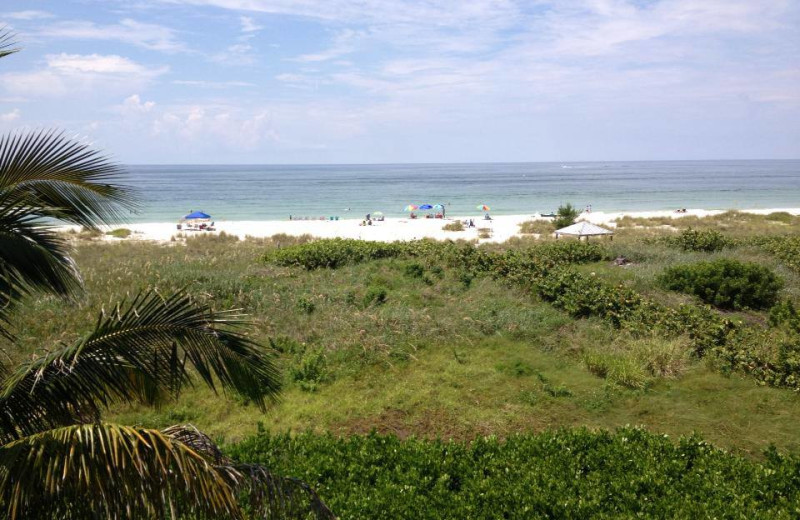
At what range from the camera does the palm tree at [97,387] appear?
9.84 feet

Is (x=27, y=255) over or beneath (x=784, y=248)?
over

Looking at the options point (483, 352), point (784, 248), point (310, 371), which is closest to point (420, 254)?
point (483, 352)

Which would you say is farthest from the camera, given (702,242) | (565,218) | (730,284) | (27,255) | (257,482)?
(565,218)

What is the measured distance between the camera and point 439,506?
5699 millimetres

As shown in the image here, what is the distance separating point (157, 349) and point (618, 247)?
56.1 feet

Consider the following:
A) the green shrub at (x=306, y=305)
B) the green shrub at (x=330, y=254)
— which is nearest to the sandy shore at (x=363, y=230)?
the green shrub at (x=330, y=254)

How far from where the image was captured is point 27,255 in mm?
3789

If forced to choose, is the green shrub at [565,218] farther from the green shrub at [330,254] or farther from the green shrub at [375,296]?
the green shrub at [375,296]

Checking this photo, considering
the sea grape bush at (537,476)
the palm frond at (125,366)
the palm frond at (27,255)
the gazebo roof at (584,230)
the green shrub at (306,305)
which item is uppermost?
the palm frond at (27,255)

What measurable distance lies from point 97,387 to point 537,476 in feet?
14.3

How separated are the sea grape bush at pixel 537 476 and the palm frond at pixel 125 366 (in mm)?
2380

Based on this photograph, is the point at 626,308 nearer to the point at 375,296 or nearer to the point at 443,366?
the point at 443,366

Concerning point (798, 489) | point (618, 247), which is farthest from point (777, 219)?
point (798, 489)

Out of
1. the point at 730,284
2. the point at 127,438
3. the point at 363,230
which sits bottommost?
the point at 363,230
